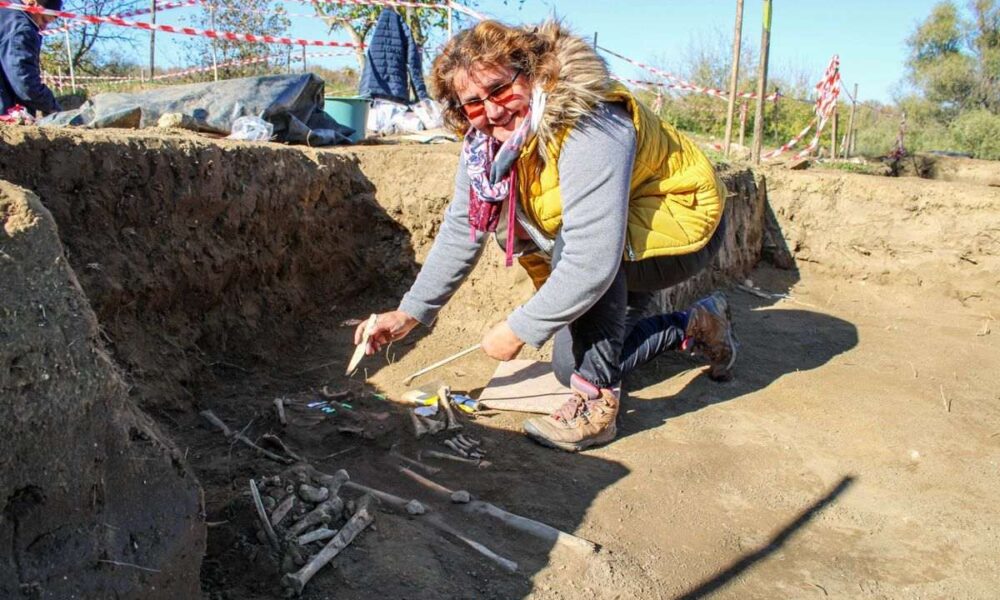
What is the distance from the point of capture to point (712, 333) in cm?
365

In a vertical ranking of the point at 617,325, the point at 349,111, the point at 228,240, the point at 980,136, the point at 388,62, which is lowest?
the point at 617,325

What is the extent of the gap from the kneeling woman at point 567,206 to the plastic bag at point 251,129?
9.46 ft

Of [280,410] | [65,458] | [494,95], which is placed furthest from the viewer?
[280,410]

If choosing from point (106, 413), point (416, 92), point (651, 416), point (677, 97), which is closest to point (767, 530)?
point (651, 416)

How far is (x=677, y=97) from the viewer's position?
19641mm

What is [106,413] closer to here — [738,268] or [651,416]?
[651,416]

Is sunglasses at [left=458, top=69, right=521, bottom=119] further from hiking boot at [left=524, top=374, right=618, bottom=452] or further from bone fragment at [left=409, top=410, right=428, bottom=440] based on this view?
bone fragment at [left=409, top=410, right=428, bottom=440]

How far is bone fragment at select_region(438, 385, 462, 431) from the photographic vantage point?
3172 mm

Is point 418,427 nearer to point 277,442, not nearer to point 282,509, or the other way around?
point 277,442

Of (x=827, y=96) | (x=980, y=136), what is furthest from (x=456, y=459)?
(x=980, y=136)

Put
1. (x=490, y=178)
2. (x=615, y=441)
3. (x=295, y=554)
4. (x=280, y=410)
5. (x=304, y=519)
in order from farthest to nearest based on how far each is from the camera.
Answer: (x=615, y=441), (x=280, y=410), (x=490, y=178), (x=304, y=519), (x=295, y=554)

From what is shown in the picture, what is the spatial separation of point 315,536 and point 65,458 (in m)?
0.79

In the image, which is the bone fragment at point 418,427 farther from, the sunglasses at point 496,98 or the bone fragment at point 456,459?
the sunglasses at point 496,98

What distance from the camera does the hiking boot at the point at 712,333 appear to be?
3596mm
